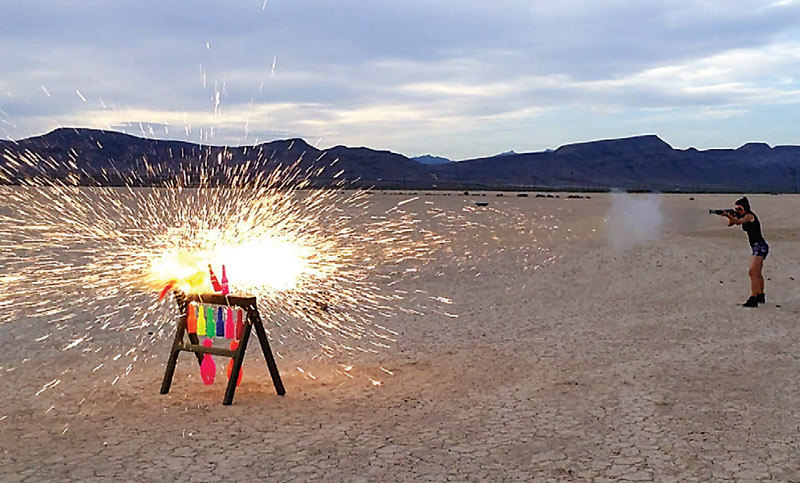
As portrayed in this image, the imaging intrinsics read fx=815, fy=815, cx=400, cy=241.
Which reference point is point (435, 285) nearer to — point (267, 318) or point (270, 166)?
point (267, 318)

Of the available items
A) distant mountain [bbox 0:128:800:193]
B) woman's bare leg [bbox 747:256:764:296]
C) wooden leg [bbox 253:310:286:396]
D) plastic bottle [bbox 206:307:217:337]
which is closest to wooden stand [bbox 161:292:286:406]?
wooden leg [bbox 253:310:286:396]

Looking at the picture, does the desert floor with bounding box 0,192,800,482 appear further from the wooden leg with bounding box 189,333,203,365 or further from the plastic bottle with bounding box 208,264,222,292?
the plastic bottle with bounding box 208,264,222,292

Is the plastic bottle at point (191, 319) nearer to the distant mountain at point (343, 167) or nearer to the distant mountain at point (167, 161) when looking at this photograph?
the distant mountain at point (167, 161)

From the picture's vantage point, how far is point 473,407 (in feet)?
25.0

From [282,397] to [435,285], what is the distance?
7.83 meters

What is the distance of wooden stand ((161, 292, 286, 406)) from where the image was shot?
7.67 meters

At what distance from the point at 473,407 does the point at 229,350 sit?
2369 millimetres

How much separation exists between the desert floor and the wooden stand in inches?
7.1

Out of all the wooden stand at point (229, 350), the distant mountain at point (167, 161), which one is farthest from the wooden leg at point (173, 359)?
the distant mountain at point (167, 161)

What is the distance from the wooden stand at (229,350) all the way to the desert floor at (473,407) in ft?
0.59

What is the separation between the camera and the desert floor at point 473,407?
20.0ft

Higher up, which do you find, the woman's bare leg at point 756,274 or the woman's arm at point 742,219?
the woman's arm at point 742,219

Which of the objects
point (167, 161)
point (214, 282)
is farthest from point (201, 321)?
point (167, 161)

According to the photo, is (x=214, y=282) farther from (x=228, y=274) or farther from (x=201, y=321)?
(x=228, y=274)
